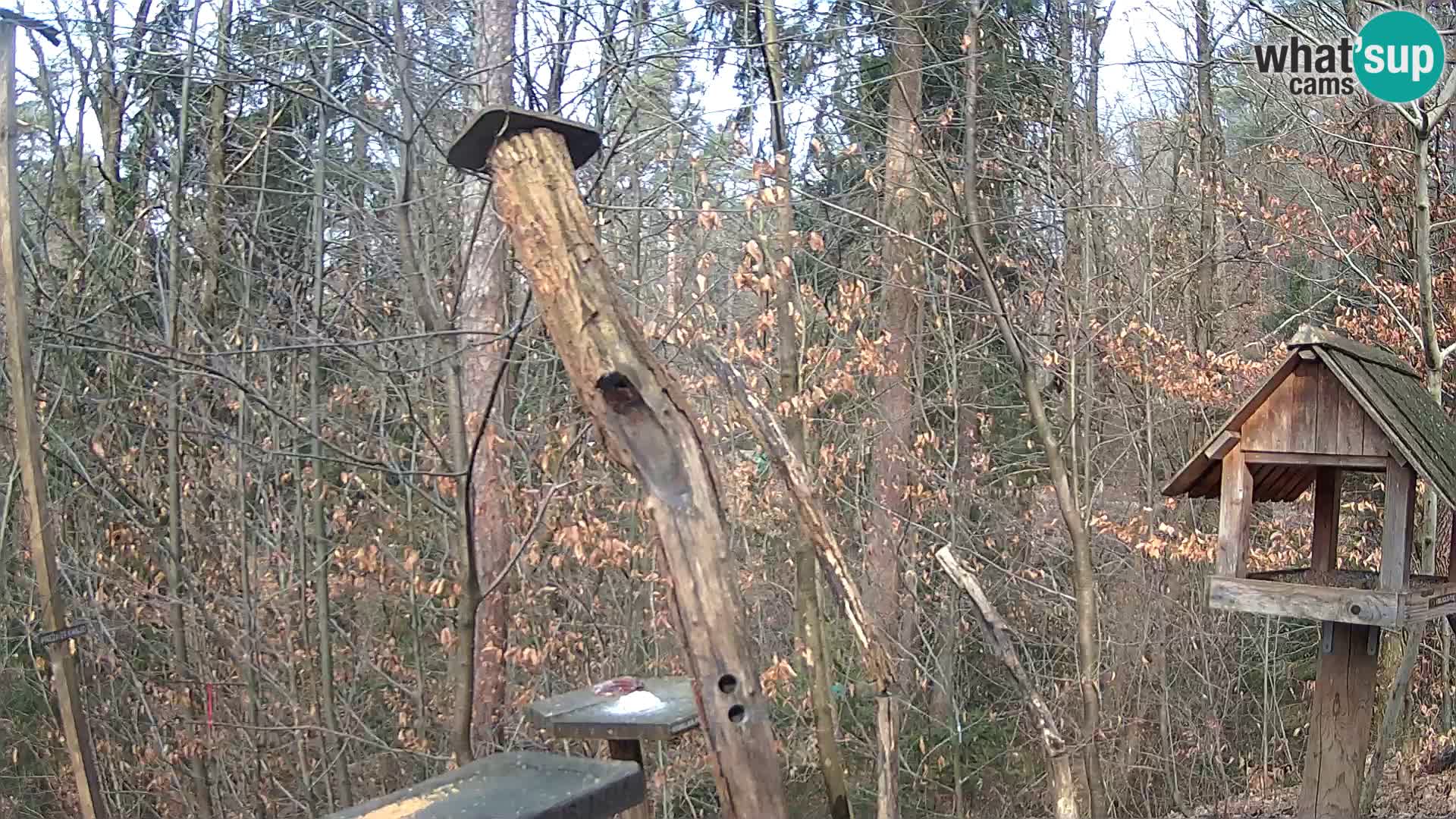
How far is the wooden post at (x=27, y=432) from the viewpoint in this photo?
152 inches

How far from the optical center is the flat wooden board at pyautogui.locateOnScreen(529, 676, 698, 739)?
300 centimetres

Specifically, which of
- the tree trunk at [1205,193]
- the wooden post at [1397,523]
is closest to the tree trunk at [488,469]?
the wooden post at [1397,523]

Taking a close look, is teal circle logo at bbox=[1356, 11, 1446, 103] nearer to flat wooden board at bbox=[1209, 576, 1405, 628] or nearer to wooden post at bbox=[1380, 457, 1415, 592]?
wooden post at bbox=[1380, 457, 1415, 592]

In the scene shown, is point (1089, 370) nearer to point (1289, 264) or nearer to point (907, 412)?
point (907, 412)

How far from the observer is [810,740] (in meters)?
7.55

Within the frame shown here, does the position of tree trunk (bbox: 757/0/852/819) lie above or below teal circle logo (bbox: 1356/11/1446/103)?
below

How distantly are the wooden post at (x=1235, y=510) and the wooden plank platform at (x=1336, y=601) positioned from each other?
3.3 inches

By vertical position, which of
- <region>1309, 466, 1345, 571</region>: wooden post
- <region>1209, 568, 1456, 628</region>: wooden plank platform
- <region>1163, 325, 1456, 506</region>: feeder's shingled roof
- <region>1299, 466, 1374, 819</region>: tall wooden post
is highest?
<region>1163, 325, 1456, 506</region>: feeder's shingled roof

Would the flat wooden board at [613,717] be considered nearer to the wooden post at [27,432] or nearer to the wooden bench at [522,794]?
the wooden bench at [522,794]

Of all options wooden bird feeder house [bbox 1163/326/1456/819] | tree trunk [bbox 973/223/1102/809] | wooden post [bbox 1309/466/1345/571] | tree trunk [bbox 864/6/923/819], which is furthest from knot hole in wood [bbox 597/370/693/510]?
tree trunk [bbox 864/6/923/819]

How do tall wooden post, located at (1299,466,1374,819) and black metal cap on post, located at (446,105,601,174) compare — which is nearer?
black metal cap on post, located at (446,105,601,174)

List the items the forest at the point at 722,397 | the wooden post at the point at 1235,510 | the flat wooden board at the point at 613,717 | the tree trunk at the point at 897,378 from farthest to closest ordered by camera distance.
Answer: the tree trunk at the point at 897,378 < the forest at the point at 722,397 < the wooden post at the point at 1235,510 < the flat wooden board at the point at 613,717

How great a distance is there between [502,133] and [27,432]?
2451mm

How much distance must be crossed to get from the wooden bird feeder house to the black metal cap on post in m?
2.33
